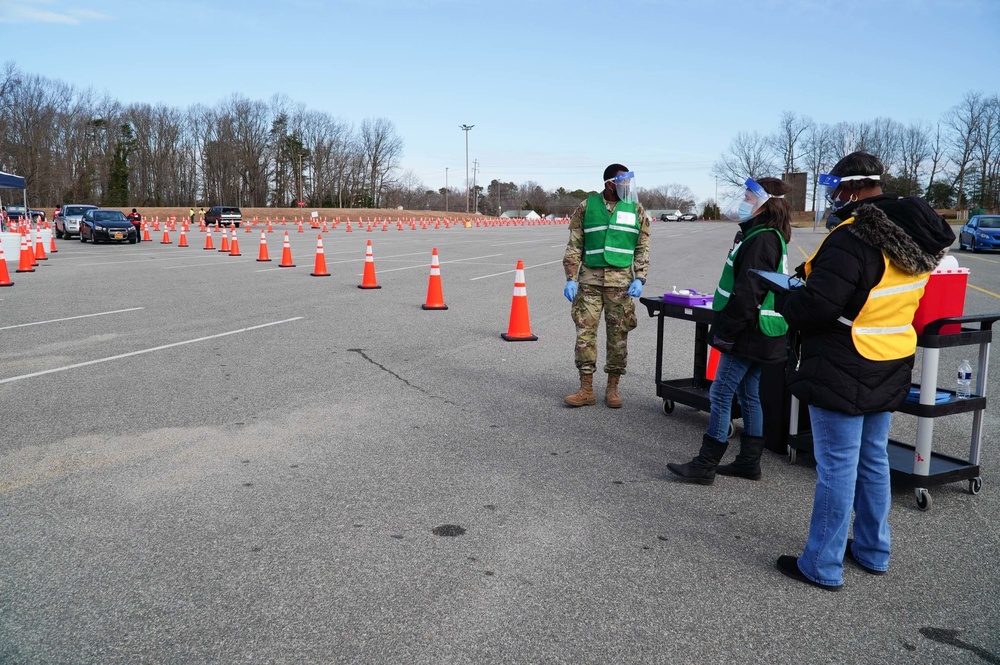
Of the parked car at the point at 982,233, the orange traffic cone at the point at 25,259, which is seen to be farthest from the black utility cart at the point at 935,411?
the parked car at the point at 982,233

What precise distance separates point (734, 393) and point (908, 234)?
1923mm

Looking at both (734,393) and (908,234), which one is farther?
(734,393)

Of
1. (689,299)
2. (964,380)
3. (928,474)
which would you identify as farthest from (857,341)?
(689,299)

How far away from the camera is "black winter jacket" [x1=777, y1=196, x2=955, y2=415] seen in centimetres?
323

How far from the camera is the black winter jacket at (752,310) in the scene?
4684 millimetres

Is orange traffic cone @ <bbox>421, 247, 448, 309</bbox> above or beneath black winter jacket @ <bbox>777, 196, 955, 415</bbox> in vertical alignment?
beneath

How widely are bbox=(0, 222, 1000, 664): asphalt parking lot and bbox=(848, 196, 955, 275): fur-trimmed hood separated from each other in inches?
59.2

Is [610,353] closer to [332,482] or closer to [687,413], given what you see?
[687,413]

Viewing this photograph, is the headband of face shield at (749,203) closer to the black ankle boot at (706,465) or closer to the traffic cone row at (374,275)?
the black ankle boot at (706,465)

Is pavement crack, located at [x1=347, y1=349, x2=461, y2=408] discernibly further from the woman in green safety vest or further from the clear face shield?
the clear face shield

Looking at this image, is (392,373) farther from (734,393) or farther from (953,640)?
(953,640)

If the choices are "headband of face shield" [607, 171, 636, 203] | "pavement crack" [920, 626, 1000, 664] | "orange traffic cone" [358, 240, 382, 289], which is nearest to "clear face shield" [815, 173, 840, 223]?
"pavement crack" [920, 626, 1000, 664]

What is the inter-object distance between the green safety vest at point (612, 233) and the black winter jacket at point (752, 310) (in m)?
1.90

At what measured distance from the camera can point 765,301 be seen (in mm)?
4762
